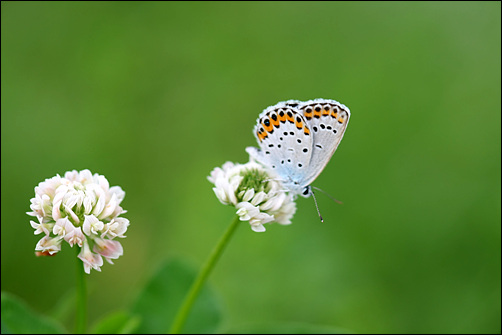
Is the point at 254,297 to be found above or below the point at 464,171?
below

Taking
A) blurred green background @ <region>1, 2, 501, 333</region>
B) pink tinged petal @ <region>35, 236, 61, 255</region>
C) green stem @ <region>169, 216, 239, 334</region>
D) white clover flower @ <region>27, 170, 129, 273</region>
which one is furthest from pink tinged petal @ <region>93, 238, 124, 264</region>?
blurred green background @ <region>1, 2, 501, 333</region>

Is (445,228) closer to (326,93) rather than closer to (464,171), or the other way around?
(464,171)

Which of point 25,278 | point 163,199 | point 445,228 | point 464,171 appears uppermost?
point 464,171

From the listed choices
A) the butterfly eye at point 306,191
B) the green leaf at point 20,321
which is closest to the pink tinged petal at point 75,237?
the green leaf at point 20,321

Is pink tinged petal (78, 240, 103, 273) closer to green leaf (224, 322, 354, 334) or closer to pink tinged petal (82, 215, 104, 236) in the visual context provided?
pink tinged petal (82, 215, 104, 236)

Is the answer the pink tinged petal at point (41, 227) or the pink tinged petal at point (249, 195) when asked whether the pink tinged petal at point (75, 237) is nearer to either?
the pink tinged petal at point (41, 227)

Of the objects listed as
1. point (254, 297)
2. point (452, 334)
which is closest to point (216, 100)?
point (254, 297)
